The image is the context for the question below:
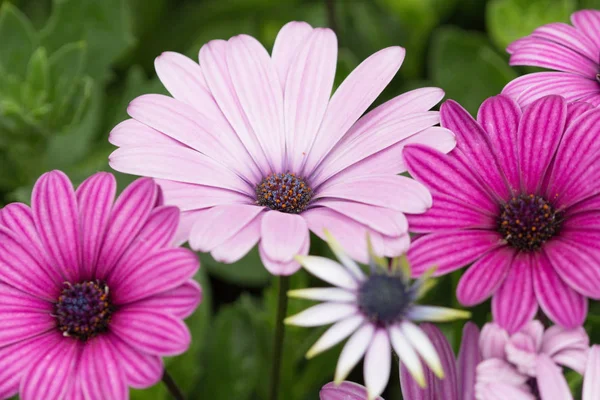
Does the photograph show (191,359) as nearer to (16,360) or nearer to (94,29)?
(16,360)

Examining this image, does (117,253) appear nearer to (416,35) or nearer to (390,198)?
(390,198)

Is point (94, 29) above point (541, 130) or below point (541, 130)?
above

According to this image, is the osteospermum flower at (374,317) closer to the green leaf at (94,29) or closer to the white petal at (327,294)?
the white petal at (327,294)

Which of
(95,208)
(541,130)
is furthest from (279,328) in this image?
(541,130)

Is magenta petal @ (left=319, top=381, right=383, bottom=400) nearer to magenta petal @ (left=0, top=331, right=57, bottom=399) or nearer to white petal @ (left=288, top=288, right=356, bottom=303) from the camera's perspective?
white petal @ (left=288, top=288, right=356, bottom=303)

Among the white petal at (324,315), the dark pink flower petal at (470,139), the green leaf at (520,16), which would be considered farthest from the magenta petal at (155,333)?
the green leaf at (520,16)

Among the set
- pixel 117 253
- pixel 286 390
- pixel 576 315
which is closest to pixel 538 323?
pixel 576 315

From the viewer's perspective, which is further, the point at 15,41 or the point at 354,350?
the point at 15,41
